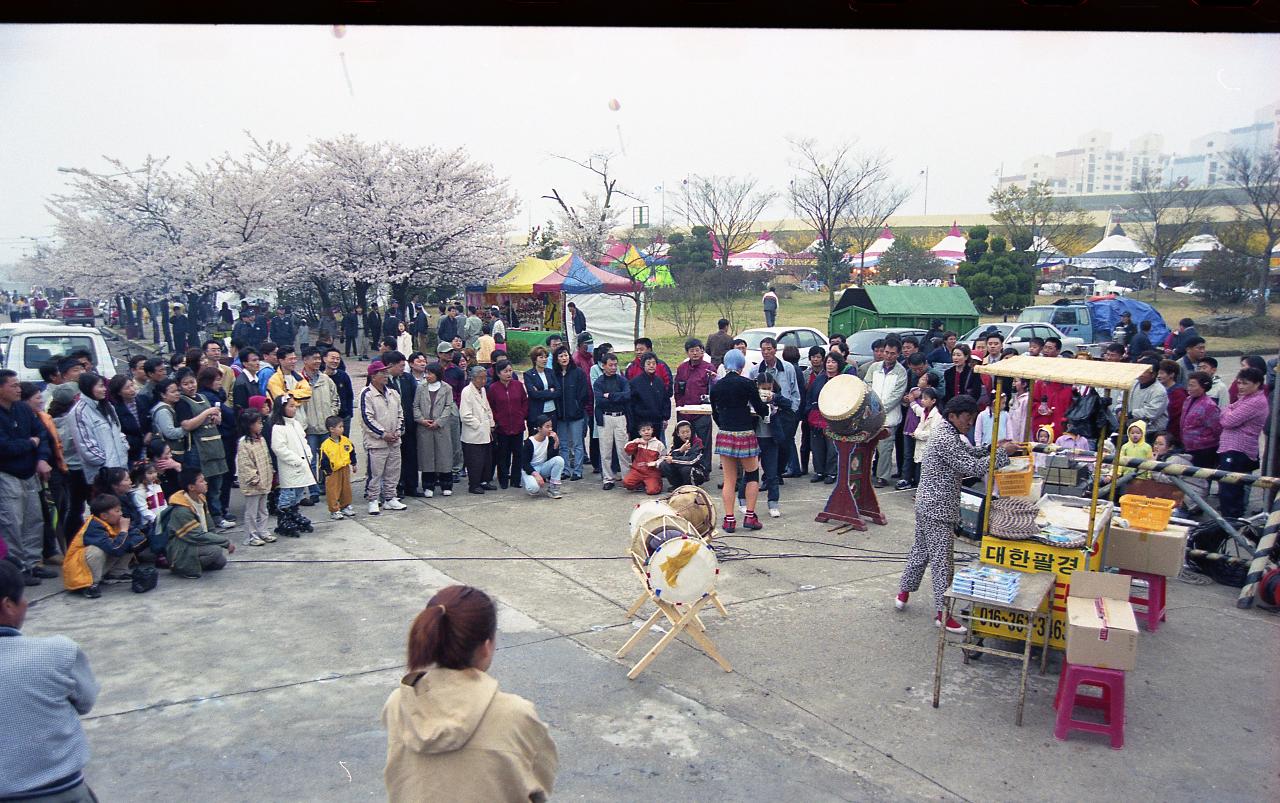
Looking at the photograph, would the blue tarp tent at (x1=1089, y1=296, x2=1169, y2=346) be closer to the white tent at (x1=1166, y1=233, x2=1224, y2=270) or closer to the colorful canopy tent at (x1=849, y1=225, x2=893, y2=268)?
the white tent at (x1=1166, y1=233, x2=1224, y2=270)

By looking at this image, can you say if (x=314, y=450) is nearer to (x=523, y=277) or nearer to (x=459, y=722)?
(x=459, y=722)

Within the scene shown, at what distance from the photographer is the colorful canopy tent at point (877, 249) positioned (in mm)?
41562

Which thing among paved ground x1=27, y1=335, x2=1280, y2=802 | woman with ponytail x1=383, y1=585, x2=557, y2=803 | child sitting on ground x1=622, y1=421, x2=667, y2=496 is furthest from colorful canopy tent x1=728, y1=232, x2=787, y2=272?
woman with ponytail x1=383, y1=585, x2=557, y2=803

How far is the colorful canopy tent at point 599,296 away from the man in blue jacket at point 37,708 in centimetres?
2095

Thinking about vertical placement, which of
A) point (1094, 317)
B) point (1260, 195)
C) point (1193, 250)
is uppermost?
point (1260, 195)

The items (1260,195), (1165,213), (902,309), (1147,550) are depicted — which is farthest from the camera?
(1165,213)

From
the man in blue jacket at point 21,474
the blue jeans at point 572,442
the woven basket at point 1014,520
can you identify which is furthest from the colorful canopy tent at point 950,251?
the man in blue jacket at point 21,474

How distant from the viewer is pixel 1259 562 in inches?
271

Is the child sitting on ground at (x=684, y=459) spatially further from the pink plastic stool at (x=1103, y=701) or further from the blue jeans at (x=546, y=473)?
the pink plastic stool at (x=1103, y=701)

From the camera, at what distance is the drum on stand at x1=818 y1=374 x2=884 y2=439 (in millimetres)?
8461

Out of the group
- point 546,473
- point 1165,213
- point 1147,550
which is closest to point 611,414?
point 546,473

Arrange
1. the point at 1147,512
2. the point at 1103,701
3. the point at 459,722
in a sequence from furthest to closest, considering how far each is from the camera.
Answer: the point at 1147,512 < the point at 1103,701 < the point at 459,722

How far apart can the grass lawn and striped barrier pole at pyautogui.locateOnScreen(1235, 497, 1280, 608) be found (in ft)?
54.7

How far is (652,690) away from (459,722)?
315cm
